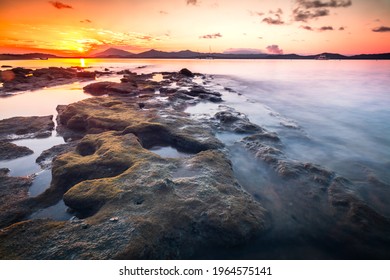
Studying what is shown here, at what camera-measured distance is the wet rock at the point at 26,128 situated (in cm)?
1326

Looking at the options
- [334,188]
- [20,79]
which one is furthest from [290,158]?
[20,79]

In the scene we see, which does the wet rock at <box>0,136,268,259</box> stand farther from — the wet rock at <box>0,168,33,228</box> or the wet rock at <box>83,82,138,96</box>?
the wet rock at <box>83,82,138,96</box>

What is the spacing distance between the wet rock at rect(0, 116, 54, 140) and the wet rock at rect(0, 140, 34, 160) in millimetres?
2075

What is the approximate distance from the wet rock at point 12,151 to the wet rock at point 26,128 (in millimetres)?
2075

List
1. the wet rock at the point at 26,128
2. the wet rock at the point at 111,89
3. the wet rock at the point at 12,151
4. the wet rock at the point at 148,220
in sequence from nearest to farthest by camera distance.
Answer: the wet rock at the point at 148,220 → the wet rock at the point at 12,151 → the wet rock at the point at 26,128 → the wet rock at the point at 111,89

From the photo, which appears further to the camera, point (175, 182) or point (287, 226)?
point (175, 182)

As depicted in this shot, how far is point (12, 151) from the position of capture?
34.9 feet

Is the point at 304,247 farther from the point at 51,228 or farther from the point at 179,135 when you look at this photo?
the point at 179,135

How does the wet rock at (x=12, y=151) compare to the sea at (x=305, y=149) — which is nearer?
the sea at (x=305, y=149)

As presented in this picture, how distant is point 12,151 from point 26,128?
4284 millimetres

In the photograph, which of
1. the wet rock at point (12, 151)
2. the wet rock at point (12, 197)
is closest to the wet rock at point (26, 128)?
the wet rock at point (12, 151)

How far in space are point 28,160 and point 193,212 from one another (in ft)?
27.0

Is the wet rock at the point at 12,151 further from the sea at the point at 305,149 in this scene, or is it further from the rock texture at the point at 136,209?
the rock texture at the point at 136,209

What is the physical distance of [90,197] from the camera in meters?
5.96
